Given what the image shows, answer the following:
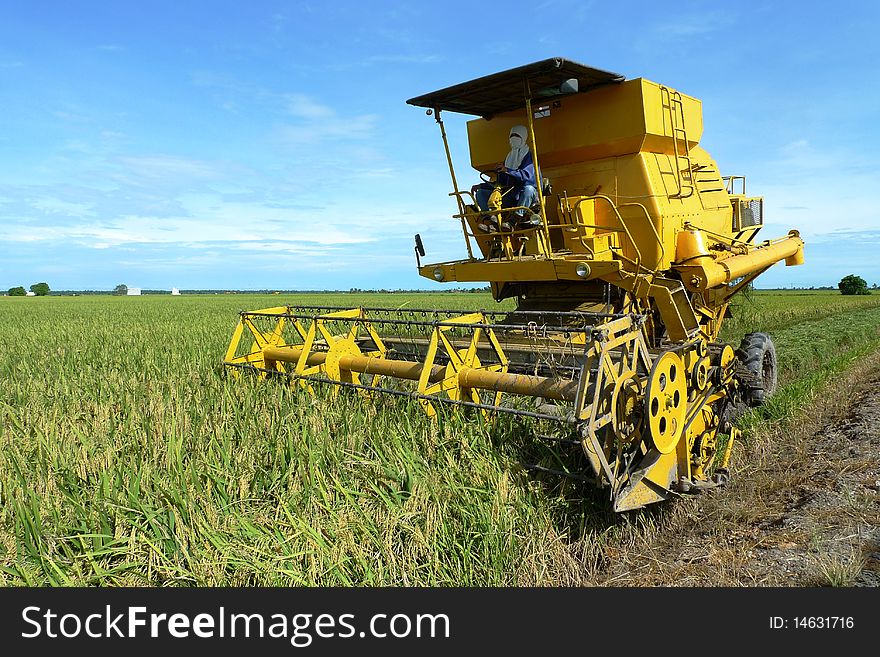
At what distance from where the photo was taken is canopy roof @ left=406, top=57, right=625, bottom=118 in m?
5.00

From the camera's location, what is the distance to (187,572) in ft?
8.57

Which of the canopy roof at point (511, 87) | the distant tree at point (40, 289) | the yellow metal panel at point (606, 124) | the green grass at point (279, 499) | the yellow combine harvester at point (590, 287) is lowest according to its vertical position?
the green grass at point (279, 499)

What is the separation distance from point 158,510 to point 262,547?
635mm

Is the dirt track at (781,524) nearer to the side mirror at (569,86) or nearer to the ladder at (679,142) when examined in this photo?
the ladder at (679,142)

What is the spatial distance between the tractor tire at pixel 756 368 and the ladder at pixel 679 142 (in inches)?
74.2

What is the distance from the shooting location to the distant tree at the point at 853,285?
114ft

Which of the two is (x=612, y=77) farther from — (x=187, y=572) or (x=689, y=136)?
(x=187, y=572)

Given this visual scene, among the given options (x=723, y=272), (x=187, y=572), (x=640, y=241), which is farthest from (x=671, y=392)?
(x=187, y=572)

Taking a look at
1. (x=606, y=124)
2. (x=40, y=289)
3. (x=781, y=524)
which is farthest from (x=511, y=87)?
(x=40, y=289)

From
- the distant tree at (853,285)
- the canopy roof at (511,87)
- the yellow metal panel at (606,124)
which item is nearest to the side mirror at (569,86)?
the canopy roof at (511,87)

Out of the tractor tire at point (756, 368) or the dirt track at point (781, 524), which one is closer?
the dirt track at point (781, 524)

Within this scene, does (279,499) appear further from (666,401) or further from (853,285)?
(853,285)

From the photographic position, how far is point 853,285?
34.9m

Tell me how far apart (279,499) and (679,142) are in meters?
5.36
